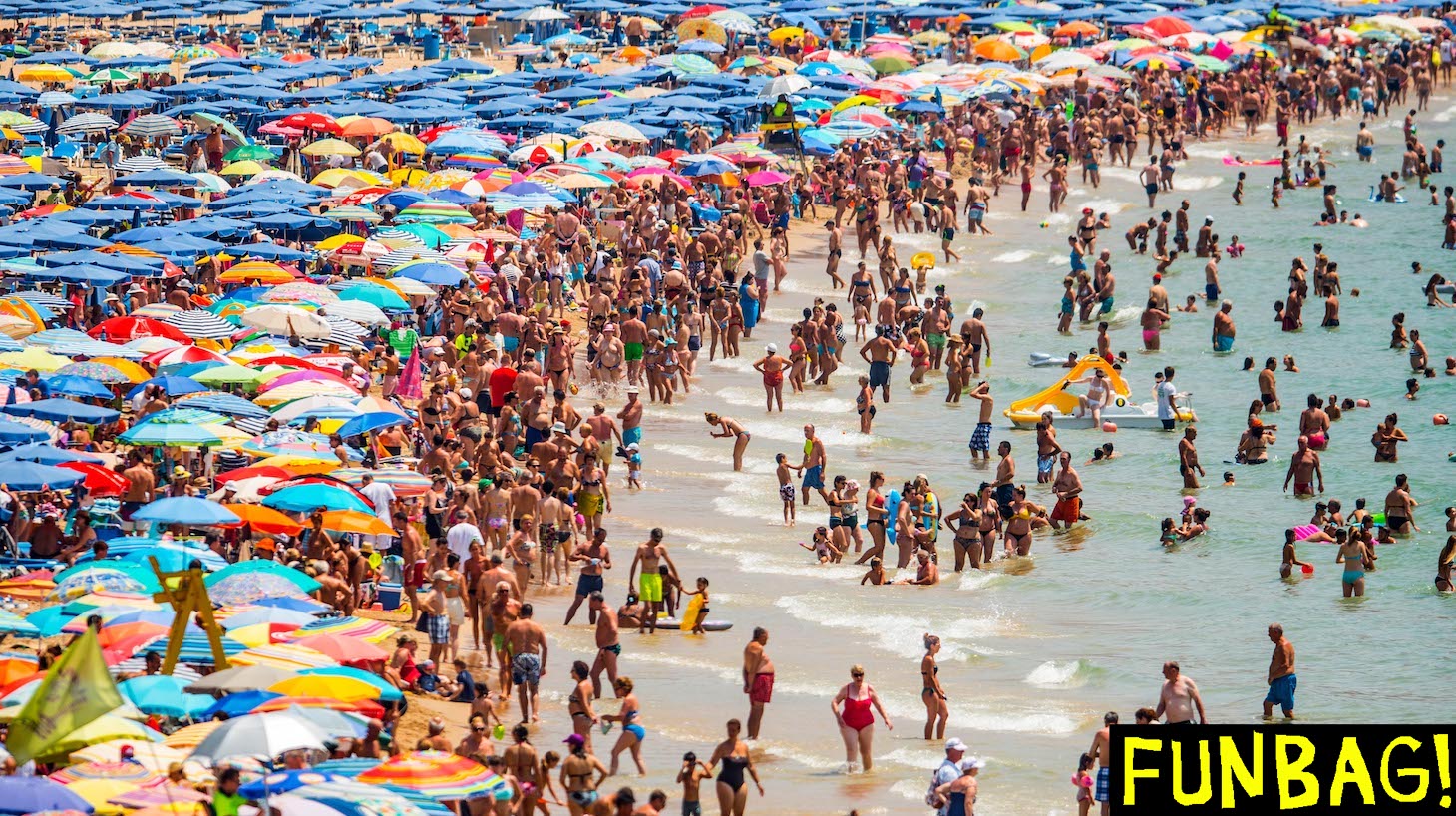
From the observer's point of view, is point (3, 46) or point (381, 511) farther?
point (3, 46)

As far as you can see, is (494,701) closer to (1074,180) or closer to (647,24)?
(1074,180)

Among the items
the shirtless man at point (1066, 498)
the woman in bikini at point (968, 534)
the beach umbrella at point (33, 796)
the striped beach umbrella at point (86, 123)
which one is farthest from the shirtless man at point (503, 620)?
the striped beach umbrella at point (86, 123)

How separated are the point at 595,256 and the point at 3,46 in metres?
21.2

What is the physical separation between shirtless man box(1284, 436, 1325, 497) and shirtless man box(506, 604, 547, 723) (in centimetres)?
1101

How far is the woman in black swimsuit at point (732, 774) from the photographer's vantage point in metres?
14.3

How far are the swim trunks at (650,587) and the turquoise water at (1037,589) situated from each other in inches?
14.8

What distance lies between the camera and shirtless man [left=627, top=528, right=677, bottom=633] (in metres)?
18.2

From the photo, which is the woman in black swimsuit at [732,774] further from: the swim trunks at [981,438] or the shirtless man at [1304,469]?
the shirtless man at [1304,469]

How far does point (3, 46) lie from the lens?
45156mm

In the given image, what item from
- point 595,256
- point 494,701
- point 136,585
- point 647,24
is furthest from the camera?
point 647,24

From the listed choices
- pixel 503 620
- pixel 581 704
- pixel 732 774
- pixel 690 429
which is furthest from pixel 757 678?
pixel 690 429

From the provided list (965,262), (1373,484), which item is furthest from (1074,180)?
(1373,484)

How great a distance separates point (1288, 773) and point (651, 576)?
688cm

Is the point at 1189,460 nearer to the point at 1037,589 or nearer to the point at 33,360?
the point at 1037,589
